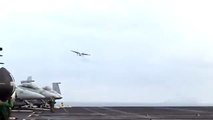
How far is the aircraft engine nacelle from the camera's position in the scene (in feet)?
42.9

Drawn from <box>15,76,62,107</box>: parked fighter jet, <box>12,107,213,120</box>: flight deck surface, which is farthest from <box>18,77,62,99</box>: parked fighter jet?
<box>12,107,213,120</box>: flight deck surface

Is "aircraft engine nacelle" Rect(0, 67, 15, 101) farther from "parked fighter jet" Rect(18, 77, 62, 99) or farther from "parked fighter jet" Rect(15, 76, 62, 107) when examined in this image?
"parked fighter jet" Rect(18, 77, 62, 99)

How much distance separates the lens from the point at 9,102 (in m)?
15.6

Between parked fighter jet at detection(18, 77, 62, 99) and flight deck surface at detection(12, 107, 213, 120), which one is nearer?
flight deck surface at detection(12, 107, 213, 120)

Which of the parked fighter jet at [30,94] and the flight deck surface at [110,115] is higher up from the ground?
the parked fighter jet at [30,94]

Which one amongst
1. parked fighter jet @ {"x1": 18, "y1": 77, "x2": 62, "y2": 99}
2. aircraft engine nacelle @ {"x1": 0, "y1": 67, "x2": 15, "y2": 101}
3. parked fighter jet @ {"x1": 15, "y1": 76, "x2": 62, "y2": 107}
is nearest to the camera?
aircraft engine nacelle @ {"x1": 0, "y1": 67, "x2": 15, "y2": 101}

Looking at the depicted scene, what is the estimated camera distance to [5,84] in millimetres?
13094

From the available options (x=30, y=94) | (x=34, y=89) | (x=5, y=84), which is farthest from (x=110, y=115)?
(x=5, y=84)

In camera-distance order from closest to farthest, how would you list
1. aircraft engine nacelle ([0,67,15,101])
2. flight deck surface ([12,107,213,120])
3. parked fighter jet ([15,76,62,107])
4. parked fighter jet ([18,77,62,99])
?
aircraft engine nacelle ([0,67,15,101])
flight deck surface ([12,107,213,120])
parked fighter jet ([15,76,62,107])
parked fighter jet ([18,77,62,99])

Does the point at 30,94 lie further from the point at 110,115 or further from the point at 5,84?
the point at 5,84

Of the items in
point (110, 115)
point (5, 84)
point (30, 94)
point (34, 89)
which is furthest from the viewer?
point (34, 89)

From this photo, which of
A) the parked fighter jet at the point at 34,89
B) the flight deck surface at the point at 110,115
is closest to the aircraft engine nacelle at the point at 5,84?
the flight deck surface at the point at 110,115

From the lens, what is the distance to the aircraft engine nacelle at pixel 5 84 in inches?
514

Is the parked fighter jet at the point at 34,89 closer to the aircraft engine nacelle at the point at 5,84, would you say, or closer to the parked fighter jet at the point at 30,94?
the parked fighter jet at the point at 30,94
